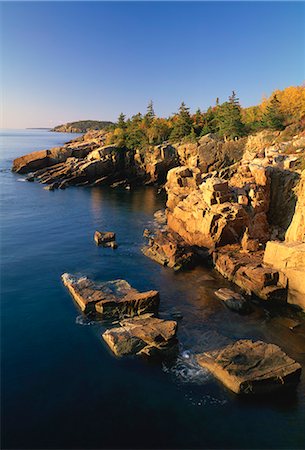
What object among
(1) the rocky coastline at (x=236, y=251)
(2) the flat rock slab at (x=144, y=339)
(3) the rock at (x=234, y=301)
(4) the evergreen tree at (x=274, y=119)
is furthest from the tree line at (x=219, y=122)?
(2) the flat rock slab at (x=144, y=339)

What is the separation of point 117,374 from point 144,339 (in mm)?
3080

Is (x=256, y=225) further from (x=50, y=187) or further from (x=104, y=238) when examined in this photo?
(x=50, y=187)

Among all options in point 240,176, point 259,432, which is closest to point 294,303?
point 259,432

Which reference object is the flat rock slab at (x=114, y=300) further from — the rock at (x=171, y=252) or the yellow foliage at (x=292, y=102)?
the yellow foliage at (x=292, y=102)

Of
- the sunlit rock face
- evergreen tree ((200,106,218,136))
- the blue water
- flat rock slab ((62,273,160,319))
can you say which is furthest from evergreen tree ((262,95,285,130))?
flat rock slab ((62,273,160,319))

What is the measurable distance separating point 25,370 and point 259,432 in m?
12.8

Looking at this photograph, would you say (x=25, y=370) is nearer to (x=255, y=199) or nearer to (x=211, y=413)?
(x=211, y=413)

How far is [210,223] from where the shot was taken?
36719mm

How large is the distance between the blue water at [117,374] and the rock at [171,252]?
3.97 ft

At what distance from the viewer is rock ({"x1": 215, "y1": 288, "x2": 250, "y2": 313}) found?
87.2 feet

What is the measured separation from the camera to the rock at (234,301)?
1047 inches

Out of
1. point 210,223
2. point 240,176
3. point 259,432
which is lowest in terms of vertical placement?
point 259,432

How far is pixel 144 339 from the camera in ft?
72.5

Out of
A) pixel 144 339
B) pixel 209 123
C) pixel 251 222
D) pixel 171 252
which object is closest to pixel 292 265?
pixel 251 222
